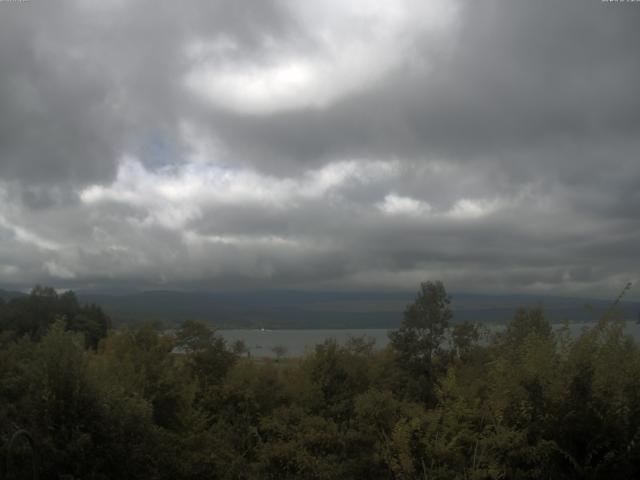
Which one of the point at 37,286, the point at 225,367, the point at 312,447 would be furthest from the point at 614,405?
the point at 37,286

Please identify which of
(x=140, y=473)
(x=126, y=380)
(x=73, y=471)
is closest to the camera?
(x=73, y=471)

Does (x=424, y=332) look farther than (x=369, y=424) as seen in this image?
Yes

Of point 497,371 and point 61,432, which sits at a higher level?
point 497,371

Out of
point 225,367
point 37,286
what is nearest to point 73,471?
point 225,367

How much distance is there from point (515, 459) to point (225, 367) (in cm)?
1190

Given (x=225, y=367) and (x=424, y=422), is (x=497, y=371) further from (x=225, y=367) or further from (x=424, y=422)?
(x=225, y=367)

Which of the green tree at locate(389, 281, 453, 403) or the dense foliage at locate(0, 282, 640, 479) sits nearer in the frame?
the dense foliage at locate(0, 282, 640, 479)

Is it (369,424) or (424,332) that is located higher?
(424,332)

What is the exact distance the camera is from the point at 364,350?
21.0 m

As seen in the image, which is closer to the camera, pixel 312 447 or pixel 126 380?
pixel 312 447

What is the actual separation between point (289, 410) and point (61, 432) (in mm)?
5536

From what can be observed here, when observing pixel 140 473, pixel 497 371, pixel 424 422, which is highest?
pixel 497 371

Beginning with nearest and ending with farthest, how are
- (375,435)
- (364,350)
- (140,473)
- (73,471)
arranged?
(73,471) < (140,473) < (375,435) < (364,350)

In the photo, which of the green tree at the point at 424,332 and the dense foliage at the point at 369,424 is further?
the green tree at the point at 424,332
